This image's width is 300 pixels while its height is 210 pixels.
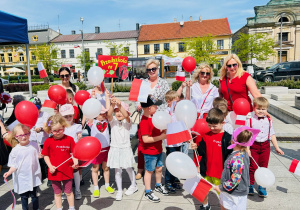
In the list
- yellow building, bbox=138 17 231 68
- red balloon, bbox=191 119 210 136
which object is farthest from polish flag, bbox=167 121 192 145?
yellow building, bbox=138 17 231 68

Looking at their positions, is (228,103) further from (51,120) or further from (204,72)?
(51,120)

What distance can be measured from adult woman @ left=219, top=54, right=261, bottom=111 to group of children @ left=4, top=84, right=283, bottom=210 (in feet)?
1.00

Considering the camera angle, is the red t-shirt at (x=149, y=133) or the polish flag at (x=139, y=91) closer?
the polish flag at (x=139, y=91)

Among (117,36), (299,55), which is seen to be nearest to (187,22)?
(117,36)

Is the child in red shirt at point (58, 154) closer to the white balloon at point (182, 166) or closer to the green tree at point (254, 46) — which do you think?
the white balloon at point (182, 166)

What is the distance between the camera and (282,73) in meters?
17.7

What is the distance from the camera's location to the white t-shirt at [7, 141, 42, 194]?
2795 mm

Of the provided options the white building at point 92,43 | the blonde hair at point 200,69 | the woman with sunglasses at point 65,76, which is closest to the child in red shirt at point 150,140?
the blonde hair at point 200,69

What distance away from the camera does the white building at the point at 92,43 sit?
47062 millimetres

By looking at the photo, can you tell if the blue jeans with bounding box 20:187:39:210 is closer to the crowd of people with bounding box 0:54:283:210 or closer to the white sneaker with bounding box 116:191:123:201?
the crowd of people with bounding box 0:54:283:210

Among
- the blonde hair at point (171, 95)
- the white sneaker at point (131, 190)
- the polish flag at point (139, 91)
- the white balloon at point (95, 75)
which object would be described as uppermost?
the white balloon at point (95, 75)

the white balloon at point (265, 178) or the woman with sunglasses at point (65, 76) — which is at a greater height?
the woman with sunglasses at point (65, 76)

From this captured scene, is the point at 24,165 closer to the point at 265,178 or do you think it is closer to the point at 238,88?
the point at 265,178

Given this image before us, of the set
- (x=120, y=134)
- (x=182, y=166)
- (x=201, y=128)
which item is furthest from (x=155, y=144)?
(x=182, y=166)
